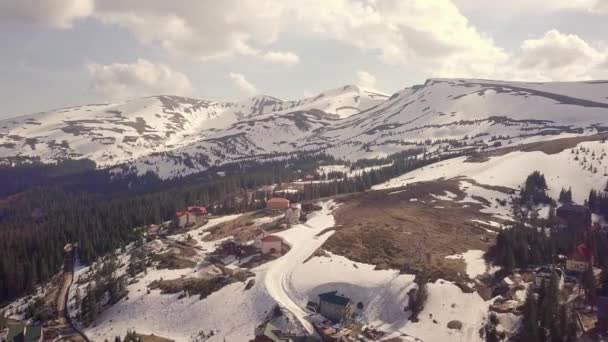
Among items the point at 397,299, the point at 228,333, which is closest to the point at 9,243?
the point at 228,333

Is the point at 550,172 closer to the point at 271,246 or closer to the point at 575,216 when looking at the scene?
the point at 575,216

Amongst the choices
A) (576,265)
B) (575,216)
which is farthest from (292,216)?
(575,216)

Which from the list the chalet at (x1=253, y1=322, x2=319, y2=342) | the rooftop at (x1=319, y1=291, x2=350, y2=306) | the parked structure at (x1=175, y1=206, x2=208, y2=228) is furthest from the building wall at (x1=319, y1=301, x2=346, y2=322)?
the parked structure at (x1=175, y1=206, x2=208, y2=228)

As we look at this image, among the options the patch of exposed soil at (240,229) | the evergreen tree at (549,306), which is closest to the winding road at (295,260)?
the patch of exposed soil at (240,229)

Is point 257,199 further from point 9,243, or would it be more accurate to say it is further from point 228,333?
point 228,333

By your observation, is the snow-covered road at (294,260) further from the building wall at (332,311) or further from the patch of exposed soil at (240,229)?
the patch of exposed soil at (240,229)
